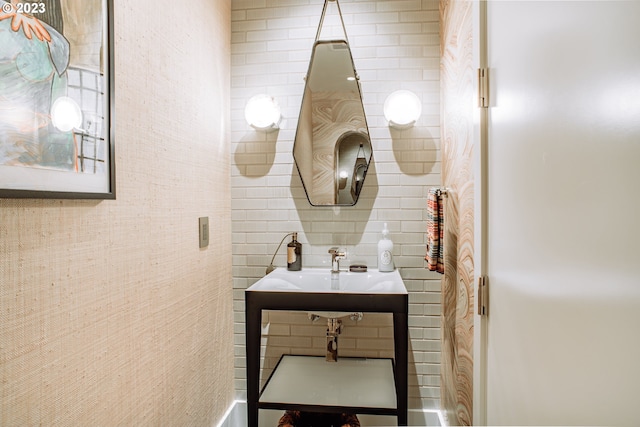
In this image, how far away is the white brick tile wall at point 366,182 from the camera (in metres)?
2.04

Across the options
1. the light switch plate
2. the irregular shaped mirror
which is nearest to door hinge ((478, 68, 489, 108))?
the irregular shaped mirror

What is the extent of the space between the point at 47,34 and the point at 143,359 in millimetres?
972

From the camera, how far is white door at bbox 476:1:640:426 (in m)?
0.60

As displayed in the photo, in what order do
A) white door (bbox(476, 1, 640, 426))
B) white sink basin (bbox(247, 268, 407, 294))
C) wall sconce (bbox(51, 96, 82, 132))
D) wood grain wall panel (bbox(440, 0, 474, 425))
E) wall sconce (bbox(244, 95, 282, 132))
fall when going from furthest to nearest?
1. wall sconce (bbox(244, 95, 282, 132))
2. white sink basin (bbox(247, 268, 407, 294))
3. wood grain wall panel (bbox(440, 0, 474, 425))
4. wall sconce (bbox(51, 96, 82, 132))
5. white door (bbox(476, 1, 640, 426))

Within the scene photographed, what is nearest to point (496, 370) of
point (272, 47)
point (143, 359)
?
point (143, 359)

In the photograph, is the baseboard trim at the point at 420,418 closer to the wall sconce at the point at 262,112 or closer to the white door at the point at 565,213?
the white door at the point at 565,213

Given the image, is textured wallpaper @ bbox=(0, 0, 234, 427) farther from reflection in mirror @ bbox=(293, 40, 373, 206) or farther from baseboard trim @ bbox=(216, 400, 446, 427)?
reflection in mirror @ bbox=(293, 40, 373, 206)

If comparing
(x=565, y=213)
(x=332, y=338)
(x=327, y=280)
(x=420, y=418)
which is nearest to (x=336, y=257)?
(x=327, y=280)

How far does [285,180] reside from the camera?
7.01 ft

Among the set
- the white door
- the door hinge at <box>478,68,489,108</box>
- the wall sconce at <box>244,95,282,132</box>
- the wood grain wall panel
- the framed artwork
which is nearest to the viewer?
the white door

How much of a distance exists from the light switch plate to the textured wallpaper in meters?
0.03

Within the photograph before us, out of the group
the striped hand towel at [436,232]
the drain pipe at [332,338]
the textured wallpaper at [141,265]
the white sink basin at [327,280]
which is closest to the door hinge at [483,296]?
the striped hand towel at [436,232]

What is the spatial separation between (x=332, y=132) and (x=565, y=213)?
57.0 inches

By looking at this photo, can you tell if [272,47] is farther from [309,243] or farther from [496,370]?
[496,370]
